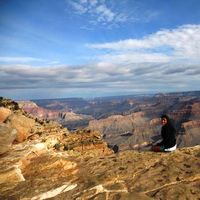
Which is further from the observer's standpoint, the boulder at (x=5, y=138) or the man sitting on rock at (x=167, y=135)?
the boulder at (x=5, y=138)

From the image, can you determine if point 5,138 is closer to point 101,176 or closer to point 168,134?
point 101,176

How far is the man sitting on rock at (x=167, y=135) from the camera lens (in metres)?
18.0

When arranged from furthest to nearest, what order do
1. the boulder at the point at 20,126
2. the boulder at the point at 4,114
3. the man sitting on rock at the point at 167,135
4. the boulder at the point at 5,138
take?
the boulder at the point at 4,114 → the boulder at the point at 20,126 → the boulder at the point at 5,138 → the man sitting on rock at the point at 167,135

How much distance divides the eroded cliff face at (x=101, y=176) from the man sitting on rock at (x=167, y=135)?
1.74 feet

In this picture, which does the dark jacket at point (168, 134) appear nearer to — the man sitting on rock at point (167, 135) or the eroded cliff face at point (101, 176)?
the man sitting on rock at point (167, 135)

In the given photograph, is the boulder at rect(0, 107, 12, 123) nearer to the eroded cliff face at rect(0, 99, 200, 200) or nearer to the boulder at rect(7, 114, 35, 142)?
the boulder at rect(7, 114, 35, 142)

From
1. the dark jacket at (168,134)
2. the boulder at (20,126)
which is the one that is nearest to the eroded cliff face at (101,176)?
the dark jacket at (168,134)

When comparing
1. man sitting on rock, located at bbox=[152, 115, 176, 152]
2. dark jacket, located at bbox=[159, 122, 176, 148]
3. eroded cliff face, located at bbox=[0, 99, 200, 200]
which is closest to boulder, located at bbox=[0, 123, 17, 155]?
eroded cliff face, located at bbox=[0, 99, 200, 200]

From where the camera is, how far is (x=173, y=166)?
15.7 m

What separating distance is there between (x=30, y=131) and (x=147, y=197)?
19.5m

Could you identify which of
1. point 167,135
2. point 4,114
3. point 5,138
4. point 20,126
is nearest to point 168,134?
point 167,135

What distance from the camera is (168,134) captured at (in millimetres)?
18188

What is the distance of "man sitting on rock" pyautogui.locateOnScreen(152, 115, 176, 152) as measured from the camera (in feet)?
59.2

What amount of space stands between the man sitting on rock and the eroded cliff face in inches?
20.9
